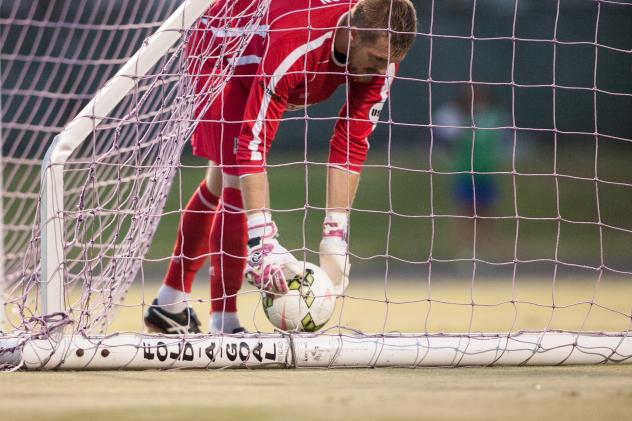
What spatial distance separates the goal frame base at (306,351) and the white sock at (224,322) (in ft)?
2.00

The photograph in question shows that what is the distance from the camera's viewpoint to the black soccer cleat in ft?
16.8

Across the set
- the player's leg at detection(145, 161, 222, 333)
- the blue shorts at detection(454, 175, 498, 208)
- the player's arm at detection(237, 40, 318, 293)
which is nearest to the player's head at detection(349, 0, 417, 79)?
the player's arm at detection(237, 40, 318, 293)

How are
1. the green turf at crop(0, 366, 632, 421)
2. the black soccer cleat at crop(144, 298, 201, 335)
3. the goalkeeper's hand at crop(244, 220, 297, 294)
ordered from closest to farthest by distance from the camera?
1. the green turf at crop(0, 366, 632, 421)
2. the goalkeeper's hand at crop(244, 220, 297, 294)
3. the black soccer cleat at crop(144, 298, 201, 335)

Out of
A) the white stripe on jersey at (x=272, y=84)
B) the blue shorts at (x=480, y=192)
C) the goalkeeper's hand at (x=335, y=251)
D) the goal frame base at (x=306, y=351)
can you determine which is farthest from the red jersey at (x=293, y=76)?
the blue shorts at (x=480, y=192)

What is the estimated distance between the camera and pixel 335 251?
4547mm

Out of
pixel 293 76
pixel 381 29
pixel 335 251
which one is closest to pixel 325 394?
pixel 335 251

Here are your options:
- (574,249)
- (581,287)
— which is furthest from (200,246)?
(574,249)

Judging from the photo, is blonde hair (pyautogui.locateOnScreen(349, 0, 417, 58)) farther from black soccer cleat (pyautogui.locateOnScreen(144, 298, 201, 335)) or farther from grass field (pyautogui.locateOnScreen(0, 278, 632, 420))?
black soccer cleat (pyautogui.locateOnScreen(144, 298, 201, 335))

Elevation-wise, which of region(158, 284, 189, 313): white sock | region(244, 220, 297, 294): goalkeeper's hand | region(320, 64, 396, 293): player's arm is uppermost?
region(320, 64, 396, 293): player's arm

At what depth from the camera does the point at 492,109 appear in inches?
460

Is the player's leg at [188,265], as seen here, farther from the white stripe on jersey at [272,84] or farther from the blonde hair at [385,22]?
the blonde hair at [385,22]

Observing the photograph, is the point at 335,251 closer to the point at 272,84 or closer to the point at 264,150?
the point at 264,150

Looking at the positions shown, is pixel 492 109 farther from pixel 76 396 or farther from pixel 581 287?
pixel 76 396

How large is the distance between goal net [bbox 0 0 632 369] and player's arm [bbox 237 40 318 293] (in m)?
0.14
